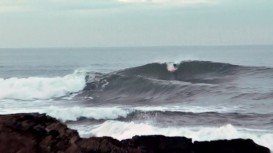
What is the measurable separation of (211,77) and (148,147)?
26.7 meters

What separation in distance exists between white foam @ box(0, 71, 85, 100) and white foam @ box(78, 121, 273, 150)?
1345cm

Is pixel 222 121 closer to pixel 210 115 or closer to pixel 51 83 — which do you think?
pixel 210 115

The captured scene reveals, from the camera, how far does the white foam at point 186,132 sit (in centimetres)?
1341

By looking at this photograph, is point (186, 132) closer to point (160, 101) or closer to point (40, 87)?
point (160, 101)

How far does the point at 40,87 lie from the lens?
3238 centimetres

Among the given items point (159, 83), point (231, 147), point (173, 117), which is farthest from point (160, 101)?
point (231, 147)

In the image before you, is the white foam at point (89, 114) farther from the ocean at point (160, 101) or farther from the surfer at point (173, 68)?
the surfer at point (173, 68)

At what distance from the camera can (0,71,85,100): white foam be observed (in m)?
29.6

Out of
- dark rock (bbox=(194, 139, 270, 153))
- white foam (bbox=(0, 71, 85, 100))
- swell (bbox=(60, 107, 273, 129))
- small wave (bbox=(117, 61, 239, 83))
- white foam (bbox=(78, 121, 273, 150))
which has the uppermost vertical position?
small wave (bbox=(117, 61, 239, 83))

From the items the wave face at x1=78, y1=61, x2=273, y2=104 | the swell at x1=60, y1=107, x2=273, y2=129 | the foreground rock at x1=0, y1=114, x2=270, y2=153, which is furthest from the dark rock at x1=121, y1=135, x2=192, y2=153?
the wave face at x1=78, y1=61, x2=273, y2=104

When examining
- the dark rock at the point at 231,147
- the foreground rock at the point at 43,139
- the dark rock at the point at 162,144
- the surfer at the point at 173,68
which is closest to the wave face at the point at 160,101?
the surfer at the point at 173,68

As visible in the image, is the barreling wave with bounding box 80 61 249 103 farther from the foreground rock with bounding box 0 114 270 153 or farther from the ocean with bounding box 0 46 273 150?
the foreground rock with bounding box 0 114 270 153

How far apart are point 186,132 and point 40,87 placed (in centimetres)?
1939

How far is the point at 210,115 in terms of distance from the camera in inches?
723
